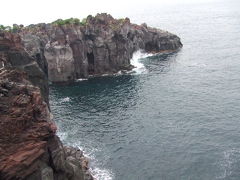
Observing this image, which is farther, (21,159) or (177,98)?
(177,98)

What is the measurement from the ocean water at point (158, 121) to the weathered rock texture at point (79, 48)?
8.52 m

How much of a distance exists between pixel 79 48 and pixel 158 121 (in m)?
68.9

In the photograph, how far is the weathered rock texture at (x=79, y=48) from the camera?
158875 millimetres

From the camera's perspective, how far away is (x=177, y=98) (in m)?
127

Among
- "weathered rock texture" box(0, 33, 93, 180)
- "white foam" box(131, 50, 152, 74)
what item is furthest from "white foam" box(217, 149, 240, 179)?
"white foam" box(131, 50, 152, 74)

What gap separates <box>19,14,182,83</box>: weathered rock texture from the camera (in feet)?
521

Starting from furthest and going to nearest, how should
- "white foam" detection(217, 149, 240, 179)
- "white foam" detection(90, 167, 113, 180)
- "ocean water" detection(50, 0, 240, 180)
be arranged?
"ocean water" detection(50, 0, 240, 180) < "white foam" detection(90, 167, 113, 180) < "white foam" detection(217, 149, 240, 179)

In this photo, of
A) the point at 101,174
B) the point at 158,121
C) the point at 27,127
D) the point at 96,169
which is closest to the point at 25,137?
the point at 27,127

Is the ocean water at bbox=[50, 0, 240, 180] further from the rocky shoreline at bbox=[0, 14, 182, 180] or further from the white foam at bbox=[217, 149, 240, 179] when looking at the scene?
the rocky shoreline at bbox=[0, 14, 182, 180]

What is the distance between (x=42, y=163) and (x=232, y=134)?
202 feet

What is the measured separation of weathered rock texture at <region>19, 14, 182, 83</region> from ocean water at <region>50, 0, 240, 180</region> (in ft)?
27.9

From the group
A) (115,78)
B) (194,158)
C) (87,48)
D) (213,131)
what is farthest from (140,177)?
(87,48)

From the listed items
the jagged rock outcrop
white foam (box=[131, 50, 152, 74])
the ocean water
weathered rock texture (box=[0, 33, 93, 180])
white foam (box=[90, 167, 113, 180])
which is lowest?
white foam (box=[90, 167, 113, 180])

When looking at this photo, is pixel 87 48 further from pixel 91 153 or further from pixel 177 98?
pixel 91 153
